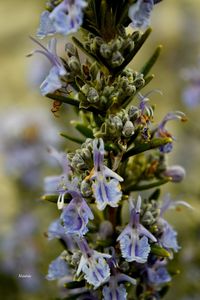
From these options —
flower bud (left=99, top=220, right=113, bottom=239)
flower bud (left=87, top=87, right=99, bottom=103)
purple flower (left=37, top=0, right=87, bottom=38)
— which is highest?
purple flower (left=37, top=0, right=87, bottom=38)

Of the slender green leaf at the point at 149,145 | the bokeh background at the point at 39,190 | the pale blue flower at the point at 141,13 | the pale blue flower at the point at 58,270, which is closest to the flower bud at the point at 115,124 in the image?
the slender green leaf at the point at 149,145

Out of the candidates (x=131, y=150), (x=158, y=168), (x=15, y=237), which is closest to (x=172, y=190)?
(x=15, y=237)

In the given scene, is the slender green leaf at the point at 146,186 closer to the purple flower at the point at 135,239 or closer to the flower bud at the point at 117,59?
the purple flower at the point at 135,239

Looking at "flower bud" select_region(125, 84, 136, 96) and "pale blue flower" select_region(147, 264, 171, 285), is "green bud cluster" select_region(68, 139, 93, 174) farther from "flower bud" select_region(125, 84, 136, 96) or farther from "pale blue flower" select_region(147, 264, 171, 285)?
"pale blue flower" select_region(147, 264, 171, 285)

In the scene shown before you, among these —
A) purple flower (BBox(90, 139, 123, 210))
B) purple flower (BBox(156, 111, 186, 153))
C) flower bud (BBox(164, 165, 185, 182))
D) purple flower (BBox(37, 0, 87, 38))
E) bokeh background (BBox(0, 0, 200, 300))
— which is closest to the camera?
purple flower (BBox(37, 0, 87, 38))

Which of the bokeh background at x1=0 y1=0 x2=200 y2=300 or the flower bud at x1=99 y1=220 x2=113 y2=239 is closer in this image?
the flower bud at x1=99 y1=220 x2=113 y2=239

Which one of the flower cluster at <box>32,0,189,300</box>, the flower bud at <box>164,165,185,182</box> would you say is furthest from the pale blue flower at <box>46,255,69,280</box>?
the flower bud at <box>164,165,185,182</box>

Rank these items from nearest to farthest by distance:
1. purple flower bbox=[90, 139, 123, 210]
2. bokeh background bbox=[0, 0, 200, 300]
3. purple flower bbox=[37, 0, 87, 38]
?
purple flower bbox=[37, 0, 87, 38]
purple flower bbox=[90, 139, 123, 210]
bokeh background bbox=[0, 0, 200, 300]
